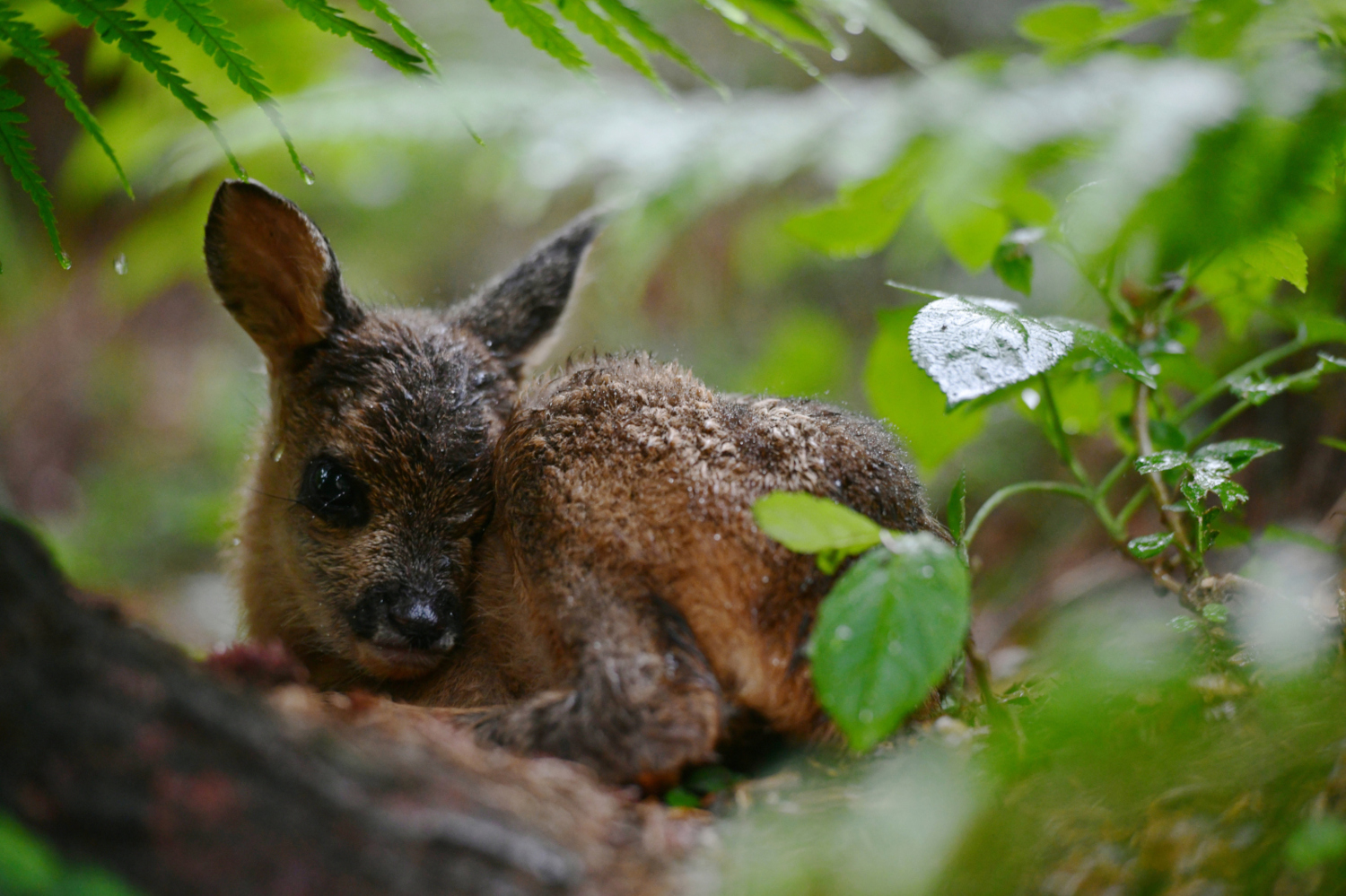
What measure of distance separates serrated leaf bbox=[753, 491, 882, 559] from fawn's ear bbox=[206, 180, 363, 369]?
201cm

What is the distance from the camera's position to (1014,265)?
2617mm

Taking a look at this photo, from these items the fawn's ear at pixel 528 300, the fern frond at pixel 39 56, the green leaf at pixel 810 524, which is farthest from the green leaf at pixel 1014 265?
the fern frond at pixel 39 56

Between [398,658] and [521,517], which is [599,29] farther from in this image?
[398,658]

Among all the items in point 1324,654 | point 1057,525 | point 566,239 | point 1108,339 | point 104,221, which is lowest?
point 104,221

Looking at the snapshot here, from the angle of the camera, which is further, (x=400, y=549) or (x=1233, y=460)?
(x=400, y=549)

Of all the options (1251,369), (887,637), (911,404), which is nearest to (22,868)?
(887,637)

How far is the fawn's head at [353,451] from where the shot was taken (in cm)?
268

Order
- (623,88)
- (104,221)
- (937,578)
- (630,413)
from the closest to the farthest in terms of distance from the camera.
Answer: (937,578)
(630,413)
(623,88)
(104,221)

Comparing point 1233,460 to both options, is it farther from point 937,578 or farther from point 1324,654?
point 937,578

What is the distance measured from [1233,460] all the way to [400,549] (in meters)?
2.26

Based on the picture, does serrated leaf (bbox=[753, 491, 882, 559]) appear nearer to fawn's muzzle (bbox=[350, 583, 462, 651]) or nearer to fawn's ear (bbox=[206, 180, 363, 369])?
fawn's muzzle (bbox=[350, 583, 462, 651])

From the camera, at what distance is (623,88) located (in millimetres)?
5738

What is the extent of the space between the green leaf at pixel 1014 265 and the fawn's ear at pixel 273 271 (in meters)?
2.13

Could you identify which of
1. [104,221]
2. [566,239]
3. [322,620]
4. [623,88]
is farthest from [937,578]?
[104,221]
